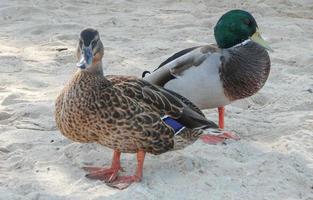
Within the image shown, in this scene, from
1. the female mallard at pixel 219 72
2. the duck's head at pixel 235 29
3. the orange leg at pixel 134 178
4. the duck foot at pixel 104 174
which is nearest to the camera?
the orange leg at pixel 134 178

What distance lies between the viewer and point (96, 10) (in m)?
8.55

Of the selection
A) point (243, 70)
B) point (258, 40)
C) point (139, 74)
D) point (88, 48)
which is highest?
point (88, 48)

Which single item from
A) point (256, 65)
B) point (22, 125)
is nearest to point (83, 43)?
point (22, 125)

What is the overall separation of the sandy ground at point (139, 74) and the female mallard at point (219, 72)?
32cm

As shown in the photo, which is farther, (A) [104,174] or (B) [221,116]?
(B) [221,116]

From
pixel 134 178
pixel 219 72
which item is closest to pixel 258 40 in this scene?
pixel 219 72

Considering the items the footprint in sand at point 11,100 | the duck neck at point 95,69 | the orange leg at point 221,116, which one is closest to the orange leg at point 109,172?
the duck neck at point 95,69

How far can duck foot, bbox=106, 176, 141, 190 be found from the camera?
3.75 metres

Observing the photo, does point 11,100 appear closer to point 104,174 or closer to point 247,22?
point 104,174

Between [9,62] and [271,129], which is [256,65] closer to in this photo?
[271,129]

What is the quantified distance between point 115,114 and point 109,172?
0.45m

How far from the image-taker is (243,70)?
4.75 metres

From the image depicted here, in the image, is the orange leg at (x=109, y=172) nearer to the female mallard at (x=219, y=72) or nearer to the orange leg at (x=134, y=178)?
the orange leg at (x=134, y=178)

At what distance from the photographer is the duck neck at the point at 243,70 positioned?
15.3ft
